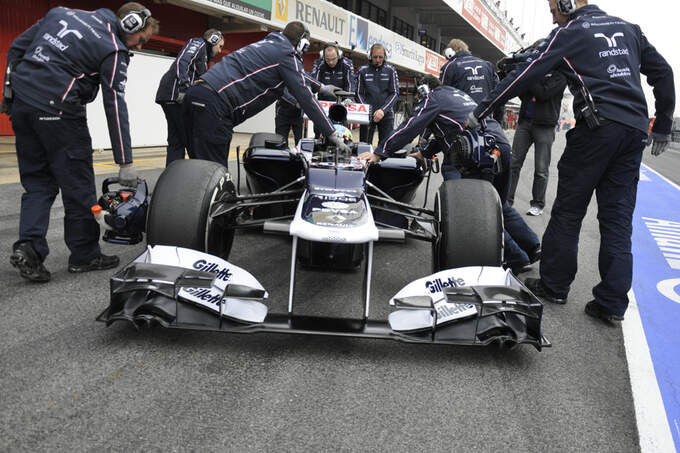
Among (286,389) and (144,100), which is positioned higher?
(144,100)

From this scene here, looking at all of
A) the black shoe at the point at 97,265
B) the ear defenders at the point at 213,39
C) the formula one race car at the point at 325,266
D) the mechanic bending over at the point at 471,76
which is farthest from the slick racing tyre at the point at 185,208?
the ear defenders at the point at 213,39

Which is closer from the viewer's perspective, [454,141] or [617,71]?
[617,71]

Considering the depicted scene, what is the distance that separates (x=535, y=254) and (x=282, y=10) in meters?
12.4

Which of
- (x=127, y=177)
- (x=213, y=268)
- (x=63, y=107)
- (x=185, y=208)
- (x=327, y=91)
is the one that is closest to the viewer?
(x=213, y=268)

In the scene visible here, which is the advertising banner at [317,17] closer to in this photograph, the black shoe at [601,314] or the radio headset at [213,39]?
the radio headset at [213,39]

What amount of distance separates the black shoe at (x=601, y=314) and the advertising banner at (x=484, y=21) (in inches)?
1181

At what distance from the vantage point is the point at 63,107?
3.10 metres

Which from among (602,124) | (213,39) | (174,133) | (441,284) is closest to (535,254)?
(602,124)

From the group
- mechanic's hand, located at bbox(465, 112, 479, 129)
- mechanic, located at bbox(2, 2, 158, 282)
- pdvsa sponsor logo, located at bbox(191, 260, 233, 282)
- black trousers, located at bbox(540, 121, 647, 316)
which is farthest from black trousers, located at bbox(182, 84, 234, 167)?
black trousers, located at bbox(540, 121, 647, 316)

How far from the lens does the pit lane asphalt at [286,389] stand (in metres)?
1.85

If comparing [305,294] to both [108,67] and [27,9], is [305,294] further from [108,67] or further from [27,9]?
[27,9]

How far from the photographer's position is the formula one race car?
2.43 metres

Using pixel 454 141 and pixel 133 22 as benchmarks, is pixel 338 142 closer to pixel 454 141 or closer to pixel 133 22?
pixel 454 141

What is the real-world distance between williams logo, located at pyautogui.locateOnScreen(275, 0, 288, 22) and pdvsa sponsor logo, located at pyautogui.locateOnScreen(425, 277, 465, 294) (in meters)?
13.1
